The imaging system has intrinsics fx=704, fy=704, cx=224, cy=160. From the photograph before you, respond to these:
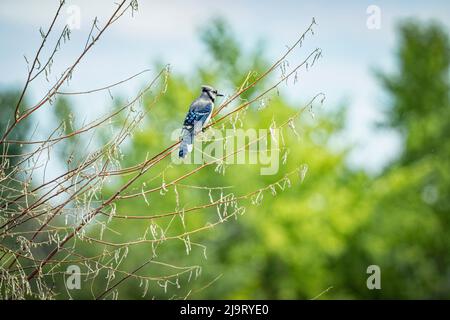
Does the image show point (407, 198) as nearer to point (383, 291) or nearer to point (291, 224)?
point (383, 291)

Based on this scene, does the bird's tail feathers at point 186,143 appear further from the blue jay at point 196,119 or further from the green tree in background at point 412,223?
the green tree in background at point 412,223

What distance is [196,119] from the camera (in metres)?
5.01

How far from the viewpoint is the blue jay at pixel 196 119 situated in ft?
14.8

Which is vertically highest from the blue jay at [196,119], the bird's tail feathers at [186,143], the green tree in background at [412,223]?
the green tree in background at [412,223]

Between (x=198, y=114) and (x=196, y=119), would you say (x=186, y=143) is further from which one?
(x=198, y=114)

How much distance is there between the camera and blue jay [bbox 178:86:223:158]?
4.50 m

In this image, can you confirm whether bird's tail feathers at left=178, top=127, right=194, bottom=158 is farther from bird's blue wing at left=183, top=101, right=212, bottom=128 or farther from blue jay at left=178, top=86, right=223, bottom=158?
bird's blue wing at left=183, top=101, right=212, bottom=128

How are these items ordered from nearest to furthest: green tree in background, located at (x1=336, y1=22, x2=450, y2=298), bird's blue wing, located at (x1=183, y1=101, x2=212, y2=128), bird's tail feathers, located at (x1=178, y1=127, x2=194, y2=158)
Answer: bird's tail feathers, located at (x1=178, y1=127, x2=194, y2=158)
bird's blue wing, located at (x1=183, y1=101, x2=212, y2=128)
green tree in background, located at (x1=336, y1=22, x2=450, y2=298)

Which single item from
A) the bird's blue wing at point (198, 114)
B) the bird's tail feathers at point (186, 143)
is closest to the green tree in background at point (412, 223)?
the bird's blue wing at point (198, 114)

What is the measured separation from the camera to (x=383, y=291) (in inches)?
990

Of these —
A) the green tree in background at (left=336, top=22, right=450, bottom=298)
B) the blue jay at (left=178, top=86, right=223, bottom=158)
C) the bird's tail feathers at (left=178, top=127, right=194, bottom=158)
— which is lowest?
the bird's tail feathers at (left=178, top=127, right=194, bottom=158)

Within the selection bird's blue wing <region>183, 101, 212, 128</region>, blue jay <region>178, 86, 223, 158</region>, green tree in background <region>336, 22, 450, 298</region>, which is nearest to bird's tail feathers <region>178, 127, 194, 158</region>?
blue jay <region>178, 86, 223, 158</region>

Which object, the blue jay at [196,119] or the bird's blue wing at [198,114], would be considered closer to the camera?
the blue jay at [196,119]
